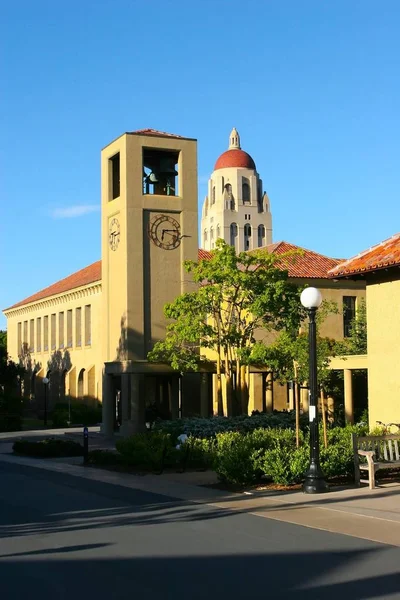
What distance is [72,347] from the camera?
59.8m

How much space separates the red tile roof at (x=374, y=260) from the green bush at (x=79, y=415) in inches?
1141

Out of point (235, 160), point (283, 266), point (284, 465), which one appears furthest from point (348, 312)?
point (235, 160)

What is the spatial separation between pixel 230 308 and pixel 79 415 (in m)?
20.0

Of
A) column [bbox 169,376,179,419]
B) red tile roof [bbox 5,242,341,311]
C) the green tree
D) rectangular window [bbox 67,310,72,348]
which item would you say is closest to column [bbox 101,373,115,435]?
column [bbox 169,376,179,419]

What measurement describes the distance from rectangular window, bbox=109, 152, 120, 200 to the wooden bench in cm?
2487

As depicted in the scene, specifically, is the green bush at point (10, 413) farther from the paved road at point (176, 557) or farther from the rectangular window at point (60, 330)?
the paved road at point (176, 557)

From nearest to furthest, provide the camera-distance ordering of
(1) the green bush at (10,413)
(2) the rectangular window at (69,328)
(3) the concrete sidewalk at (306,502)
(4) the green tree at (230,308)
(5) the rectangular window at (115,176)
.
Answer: (3) the concrete sidewalk at (306,502)
(4) the green tree at (230,308)
(5) the rectangular window at (115,176)
(1) the green bush at (10,413)
(2) the rectangular window at (69,328)

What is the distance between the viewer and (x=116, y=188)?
40.0m

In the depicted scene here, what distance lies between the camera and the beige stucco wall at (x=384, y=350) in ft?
69.1

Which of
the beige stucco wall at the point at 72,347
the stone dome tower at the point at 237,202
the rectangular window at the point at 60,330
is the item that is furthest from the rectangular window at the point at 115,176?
the stone dome tower at the point at 237,202

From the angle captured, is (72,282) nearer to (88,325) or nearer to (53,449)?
(88,325)

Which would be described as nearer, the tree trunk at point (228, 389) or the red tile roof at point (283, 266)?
the tree trunk at point (228, 389)

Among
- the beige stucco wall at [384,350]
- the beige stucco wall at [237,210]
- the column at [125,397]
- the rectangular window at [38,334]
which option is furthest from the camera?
the beige stucco wall at [237,210]

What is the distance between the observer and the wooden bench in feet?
53.0
